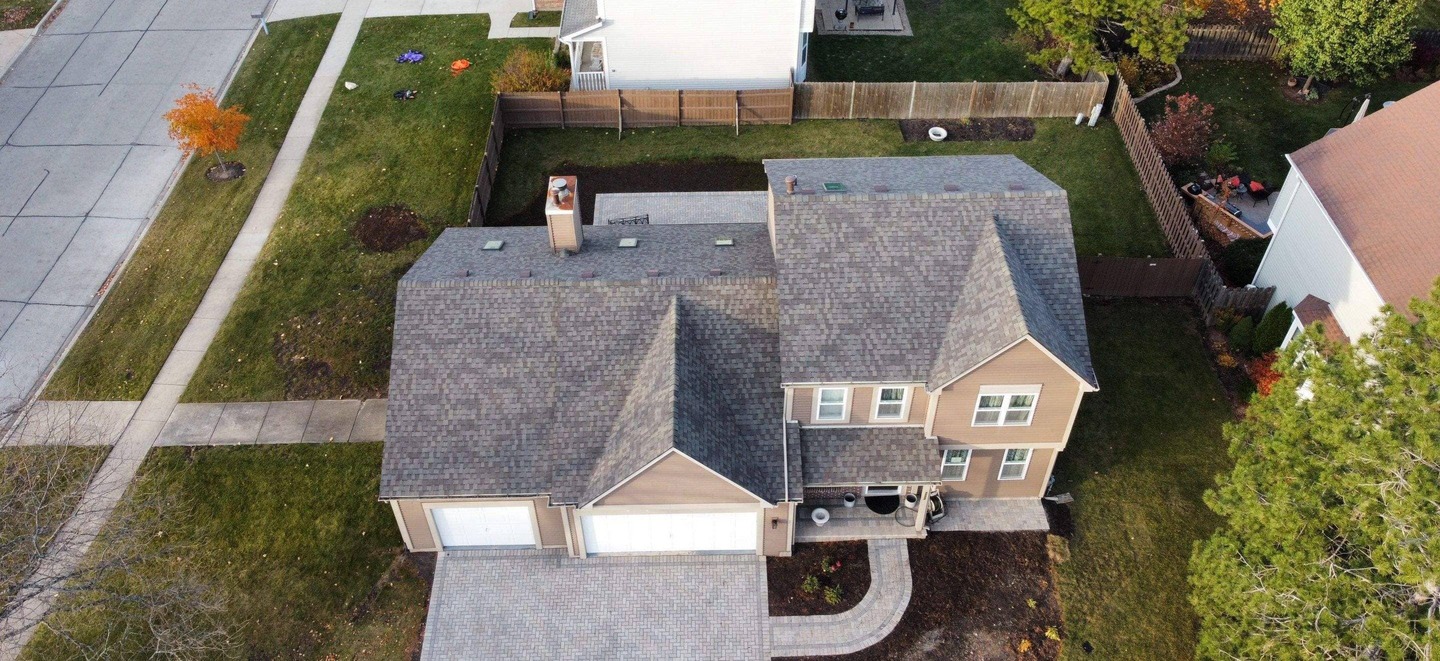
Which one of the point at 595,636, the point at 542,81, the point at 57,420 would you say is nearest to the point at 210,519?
the point at 57,420

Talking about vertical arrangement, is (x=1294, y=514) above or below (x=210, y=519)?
above

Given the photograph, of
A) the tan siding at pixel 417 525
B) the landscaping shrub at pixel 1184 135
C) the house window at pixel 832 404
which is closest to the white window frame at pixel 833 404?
the house window at pixel 832 404

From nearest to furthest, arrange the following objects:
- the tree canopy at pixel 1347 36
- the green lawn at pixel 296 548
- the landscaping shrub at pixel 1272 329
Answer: the green lawn at pixel 296 548 → the landscaping shrub at pixel 1272 329 → the tree canopy at pixel 1347 36

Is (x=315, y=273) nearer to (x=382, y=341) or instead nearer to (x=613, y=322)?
(x=382, y=341)

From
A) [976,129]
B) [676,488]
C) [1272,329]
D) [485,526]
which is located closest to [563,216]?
[676,488]

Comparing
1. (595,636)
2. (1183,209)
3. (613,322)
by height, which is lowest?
(595,636)

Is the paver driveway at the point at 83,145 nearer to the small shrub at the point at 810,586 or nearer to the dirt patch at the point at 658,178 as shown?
the dirt patch at the point at 658,178

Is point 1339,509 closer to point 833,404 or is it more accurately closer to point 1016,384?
point 1016,384
